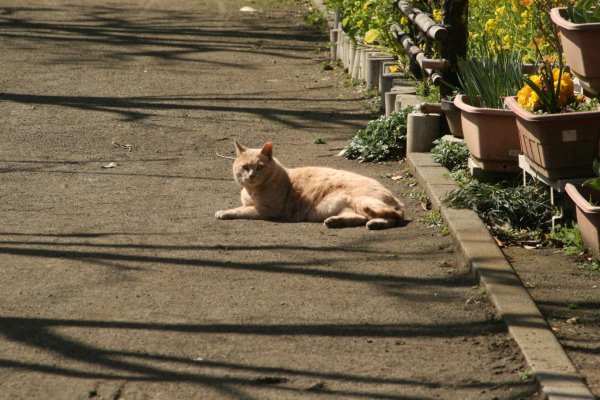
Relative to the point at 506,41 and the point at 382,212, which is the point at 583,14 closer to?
the point at 382,212

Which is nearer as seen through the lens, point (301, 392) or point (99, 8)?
point (301, 392)

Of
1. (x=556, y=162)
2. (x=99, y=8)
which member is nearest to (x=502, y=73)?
(x=556, y=162)

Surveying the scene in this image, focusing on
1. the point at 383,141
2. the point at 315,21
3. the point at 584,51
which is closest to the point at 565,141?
the point at 584,51

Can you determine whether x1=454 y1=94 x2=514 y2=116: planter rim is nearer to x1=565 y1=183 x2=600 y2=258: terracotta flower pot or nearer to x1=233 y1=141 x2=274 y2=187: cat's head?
x1=565 y1=183 x2=600 y2=258: terracotta flower pot

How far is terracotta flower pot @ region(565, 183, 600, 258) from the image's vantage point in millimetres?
5812

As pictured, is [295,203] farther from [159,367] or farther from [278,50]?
[278,50]

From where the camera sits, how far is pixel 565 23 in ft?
21.0

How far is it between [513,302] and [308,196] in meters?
2.43

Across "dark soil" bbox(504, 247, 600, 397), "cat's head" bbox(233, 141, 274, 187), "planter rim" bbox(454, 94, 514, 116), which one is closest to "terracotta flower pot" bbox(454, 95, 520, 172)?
"planter rim" bbox(454, 94, 514, 116)

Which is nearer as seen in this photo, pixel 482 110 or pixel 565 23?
pixel 565 23

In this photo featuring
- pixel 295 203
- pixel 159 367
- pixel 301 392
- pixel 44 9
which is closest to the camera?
pixel 301 392

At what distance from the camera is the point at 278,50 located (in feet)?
48.9

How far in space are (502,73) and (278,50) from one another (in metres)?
7.40

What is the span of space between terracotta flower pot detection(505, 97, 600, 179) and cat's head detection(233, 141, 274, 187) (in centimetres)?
191
